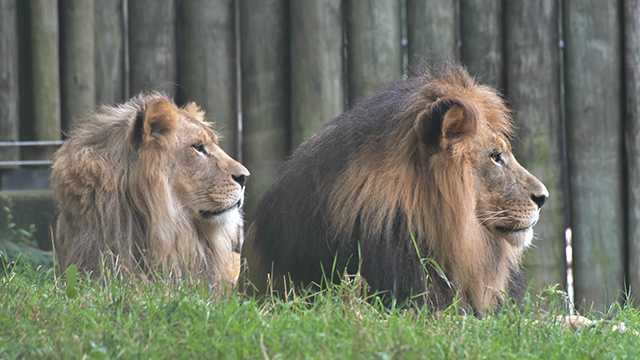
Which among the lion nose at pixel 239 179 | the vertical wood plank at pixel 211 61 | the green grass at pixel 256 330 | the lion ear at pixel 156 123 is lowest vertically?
the green grass at pixel 256 330

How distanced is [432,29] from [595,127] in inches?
40.0

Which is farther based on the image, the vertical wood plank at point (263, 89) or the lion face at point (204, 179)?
the vertical wood plank at point (263, 89)

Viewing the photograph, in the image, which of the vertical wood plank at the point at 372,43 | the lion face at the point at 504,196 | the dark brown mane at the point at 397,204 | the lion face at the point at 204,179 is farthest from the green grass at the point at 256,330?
the vertical wood plank at the point at 372,43

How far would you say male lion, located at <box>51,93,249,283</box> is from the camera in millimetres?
7141

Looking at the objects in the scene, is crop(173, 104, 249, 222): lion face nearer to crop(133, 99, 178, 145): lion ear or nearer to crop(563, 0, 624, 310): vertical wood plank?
crop(133, 99, 178, 145): lion ear

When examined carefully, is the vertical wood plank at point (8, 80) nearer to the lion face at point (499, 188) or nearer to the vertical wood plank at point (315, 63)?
the vertical wood plank at point (315, 63)

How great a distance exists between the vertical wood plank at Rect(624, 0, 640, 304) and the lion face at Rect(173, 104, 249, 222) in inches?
95.7

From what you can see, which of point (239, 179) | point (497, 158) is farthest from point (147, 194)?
point (497, 158)

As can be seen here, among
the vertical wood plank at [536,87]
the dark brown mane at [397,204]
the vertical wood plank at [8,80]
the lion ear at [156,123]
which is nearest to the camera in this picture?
the dark brown mane at [397,204]

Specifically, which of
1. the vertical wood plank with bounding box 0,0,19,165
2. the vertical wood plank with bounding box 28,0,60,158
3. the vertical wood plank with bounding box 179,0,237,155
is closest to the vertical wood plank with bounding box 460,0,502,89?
the vertical wood plank with bounding box 179,0,237,155

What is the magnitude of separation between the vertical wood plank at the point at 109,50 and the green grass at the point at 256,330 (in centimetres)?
283

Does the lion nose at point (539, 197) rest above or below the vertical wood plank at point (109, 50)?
below

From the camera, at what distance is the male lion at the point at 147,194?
714 centimetres

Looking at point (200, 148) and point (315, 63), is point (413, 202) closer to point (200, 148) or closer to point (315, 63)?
point (200, 148)
